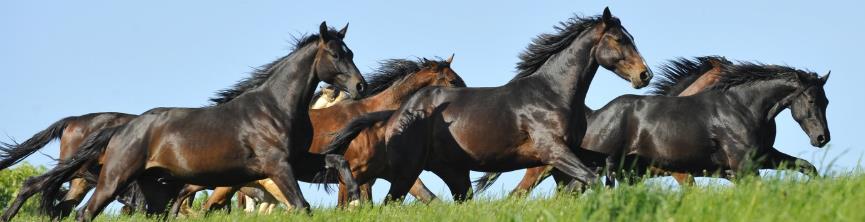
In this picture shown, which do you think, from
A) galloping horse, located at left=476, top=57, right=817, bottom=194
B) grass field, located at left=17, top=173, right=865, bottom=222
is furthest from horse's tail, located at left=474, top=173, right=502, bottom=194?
grass field, located at left=17, top=173, right=865, bottom=222

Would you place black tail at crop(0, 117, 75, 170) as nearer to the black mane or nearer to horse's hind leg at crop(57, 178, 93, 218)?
horse's hind leg at crop(57, 178, 93, 218)

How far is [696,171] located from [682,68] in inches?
117

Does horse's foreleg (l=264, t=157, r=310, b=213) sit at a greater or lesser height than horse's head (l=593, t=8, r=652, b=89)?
lesser

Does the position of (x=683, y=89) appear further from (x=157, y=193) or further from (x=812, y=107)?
(x=157, y=193)

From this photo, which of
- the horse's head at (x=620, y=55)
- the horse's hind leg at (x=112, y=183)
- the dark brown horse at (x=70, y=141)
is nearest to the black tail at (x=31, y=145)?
the dark brown horse at (x=70, y=141)

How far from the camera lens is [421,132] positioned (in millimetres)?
12656

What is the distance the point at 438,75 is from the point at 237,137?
4.94 m

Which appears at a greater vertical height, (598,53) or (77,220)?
(598,53)

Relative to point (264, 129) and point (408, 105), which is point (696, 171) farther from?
point (264, 129)

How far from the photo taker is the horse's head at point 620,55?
40.9 feet

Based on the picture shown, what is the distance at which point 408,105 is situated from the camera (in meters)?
12.9

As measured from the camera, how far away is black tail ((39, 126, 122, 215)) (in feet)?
38.7

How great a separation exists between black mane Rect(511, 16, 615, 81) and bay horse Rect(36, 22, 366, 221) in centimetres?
177

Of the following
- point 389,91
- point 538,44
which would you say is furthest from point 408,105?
point 389,91
